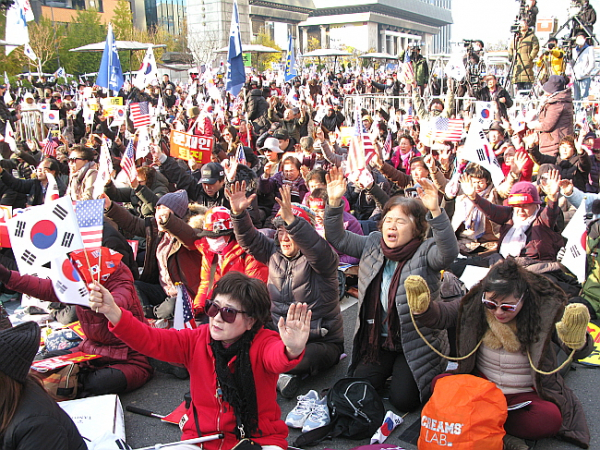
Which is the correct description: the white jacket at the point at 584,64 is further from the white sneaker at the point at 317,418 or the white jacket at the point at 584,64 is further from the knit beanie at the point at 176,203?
the white sneaker at the point at 317,418

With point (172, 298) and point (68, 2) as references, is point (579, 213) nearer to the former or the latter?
point (172, 298)

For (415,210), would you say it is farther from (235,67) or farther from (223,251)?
(235,67)

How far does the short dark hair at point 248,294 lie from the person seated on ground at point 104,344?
1.41 meters

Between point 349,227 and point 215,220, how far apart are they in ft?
5.34

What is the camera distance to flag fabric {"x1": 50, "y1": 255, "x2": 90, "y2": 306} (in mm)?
3617

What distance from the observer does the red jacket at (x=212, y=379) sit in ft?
9.45

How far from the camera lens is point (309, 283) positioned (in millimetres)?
4273

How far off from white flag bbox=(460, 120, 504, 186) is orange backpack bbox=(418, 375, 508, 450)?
3.36 m

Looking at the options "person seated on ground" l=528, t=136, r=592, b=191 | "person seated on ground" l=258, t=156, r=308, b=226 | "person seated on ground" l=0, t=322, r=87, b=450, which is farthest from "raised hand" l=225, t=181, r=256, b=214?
"person seated on ground" l=528, t=136, r=592, b=191

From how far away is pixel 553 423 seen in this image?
330 centimetres

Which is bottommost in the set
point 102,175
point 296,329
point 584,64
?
point 296,329

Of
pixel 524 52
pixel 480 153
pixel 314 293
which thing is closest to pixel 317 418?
pixel 314 293

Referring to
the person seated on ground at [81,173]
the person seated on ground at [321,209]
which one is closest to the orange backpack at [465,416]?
the person seated on ground at [321,209]

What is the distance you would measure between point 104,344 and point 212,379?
1628 mm
